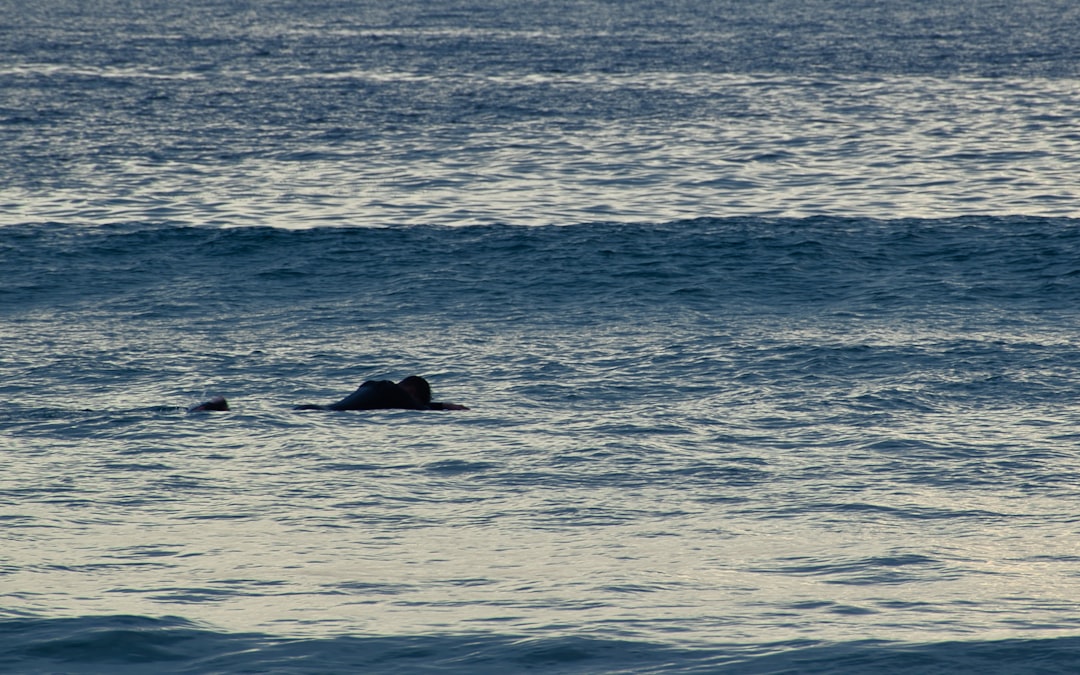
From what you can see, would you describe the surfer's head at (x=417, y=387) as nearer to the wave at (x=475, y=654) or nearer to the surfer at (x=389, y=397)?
the surfer at (x=389, y=397)

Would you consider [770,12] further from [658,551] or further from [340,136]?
[658,551]

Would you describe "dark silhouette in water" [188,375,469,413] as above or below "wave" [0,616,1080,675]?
below

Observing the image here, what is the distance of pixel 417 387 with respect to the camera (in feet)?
41.7

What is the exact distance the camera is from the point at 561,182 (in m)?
24.0

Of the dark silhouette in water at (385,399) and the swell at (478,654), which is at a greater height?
the swell at (478,654)

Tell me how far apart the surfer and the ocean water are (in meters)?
0.26

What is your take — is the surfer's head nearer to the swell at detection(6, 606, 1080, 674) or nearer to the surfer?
the surfer

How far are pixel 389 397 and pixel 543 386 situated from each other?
1.56 metres

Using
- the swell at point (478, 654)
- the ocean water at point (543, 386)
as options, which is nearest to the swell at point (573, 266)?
the ocean water at point (543, 386)

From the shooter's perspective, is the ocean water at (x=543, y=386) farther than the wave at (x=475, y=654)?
Yes

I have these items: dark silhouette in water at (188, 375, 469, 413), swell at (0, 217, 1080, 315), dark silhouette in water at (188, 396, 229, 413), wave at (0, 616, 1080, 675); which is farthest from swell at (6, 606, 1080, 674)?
swell at (0, 217, 1080, 315)

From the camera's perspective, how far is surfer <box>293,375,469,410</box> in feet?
41.4

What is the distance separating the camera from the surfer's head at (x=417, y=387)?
12688 millimetres

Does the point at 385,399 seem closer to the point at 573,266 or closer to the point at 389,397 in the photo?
the point at 389,397
